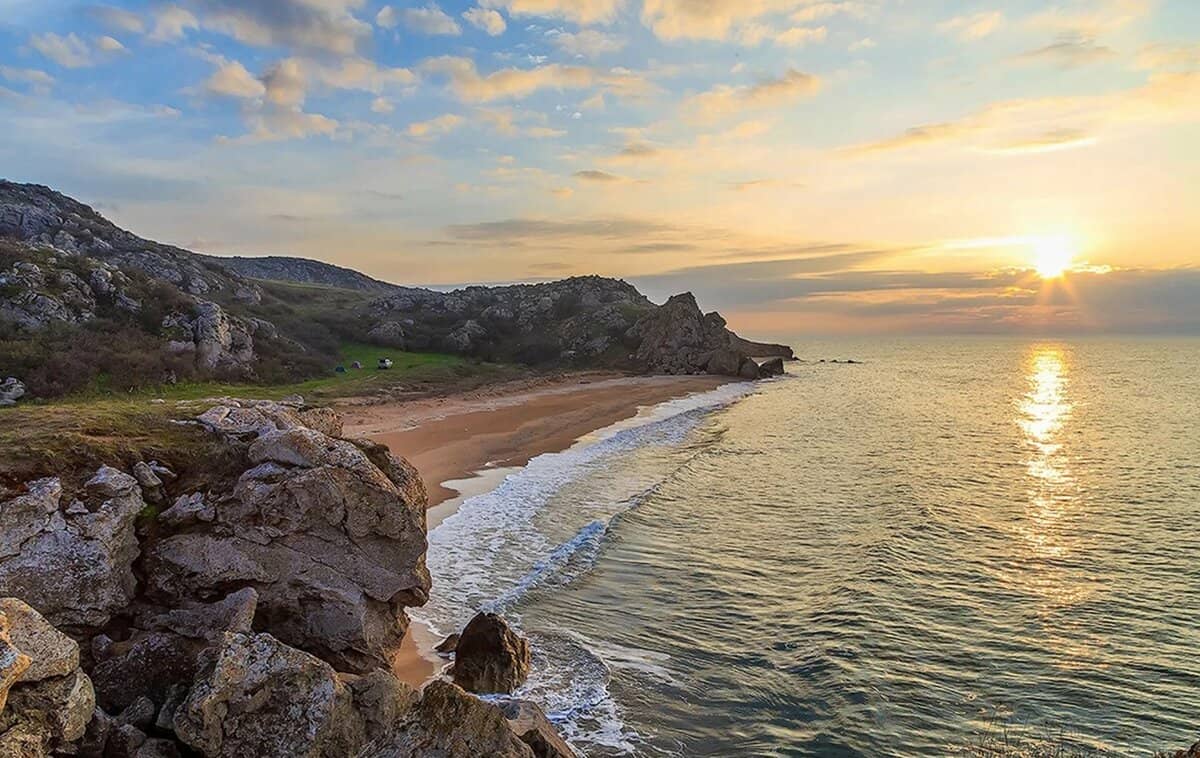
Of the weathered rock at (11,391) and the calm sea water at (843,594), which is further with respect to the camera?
the weathered rock at (11,391)

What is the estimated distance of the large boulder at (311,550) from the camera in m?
9.52

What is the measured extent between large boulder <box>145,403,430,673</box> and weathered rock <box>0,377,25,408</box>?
2802 centimetres

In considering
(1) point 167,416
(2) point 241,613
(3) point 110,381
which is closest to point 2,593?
(2) point 241,613

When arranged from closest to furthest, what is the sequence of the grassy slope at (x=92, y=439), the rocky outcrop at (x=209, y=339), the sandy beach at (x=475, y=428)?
the grassy slope at (x=92, y=439) < the sandy beach at (x=475, y=428) < the rocky outcrop at (x=209, y=339)

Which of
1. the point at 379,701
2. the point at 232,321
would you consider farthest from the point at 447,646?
the point at 232,321

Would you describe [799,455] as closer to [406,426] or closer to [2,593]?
[406,426]

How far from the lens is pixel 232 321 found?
52.4 metres

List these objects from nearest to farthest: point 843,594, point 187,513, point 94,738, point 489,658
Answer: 1. point 94,738
2. point 187,513
3. point 489,658
4. point 843,594

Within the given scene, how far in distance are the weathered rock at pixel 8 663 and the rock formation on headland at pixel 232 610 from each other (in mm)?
17

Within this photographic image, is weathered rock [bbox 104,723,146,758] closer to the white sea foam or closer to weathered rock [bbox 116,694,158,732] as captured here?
weathered rock [bbox 116,694,158,732]

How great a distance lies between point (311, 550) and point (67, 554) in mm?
2856

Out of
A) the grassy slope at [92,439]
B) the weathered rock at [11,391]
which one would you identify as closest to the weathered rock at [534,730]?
the grassy slope at [92,439]

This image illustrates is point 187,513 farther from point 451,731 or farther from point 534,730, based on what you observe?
point 534,730

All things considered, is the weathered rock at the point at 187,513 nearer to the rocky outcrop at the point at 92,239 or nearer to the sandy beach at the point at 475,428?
the sandy beach at the point at 475,428
